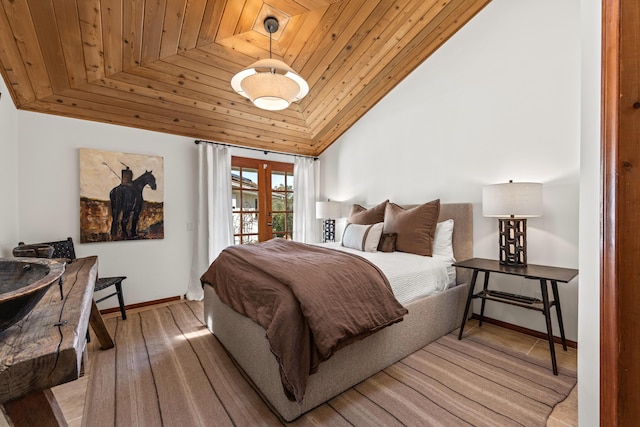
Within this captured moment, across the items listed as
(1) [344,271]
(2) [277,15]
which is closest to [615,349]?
(1) [344,271]

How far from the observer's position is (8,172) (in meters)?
2.34

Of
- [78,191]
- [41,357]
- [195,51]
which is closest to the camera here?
[41,357]

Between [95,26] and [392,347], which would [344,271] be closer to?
[392,347]

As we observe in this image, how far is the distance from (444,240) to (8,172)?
4.03 m

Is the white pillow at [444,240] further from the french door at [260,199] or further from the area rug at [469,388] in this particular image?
the french door at [260,199]

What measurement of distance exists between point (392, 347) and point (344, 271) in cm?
70

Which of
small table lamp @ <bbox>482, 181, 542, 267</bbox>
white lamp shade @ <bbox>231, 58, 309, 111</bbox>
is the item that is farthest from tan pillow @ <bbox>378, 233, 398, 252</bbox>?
white lamp shade @ <bbox>231, 58, 309, 111</bbox>

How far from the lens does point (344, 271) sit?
1852mm

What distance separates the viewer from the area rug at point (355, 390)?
4.97ft

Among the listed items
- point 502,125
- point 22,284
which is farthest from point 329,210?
point 22,284

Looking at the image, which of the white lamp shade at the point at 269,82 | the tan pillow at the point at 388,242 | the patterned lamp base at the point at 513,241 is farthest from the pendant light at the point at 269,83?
the patterned lamp base at the point at 513,241

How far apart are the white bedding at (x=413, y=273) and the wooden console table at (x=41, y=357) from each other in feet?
5.75

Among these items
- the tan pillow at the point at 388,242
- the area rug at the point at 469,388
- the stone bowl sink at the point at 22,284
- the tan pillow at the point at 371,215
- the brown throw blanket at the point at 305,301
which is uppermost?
the tan pillow at the point at 371,215

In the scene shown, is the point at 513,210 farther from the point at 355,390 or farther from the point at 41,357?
the point at 41,357
